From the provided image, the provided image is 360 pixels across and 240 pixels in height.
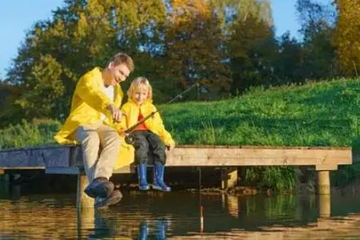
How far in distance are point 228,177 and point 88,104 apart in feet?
19.3

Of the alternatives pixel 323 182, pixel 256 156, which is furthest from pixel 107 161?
pixel 323 182

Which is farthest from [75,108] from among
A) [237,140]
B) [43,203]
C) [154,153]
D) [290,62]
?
[290,62]

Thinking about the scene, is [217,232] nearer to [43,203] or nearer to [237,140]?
[43,203]

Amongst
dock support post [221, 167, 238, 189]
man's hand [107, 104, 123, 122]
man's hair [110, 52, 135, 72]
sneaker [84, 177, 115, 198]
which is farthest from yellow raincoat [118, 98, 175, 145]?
dock support post [221, 167, 238, 189]

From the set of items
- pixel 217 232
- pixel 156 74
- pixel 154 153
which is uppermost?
pixel 156 74

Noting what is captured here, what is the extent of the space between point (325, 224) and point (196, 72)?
43874 mm

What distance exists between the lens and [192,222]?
9477mm

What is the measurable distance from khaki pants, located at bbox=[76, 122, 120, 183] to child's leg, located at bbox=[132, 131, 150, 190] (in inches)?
37.0

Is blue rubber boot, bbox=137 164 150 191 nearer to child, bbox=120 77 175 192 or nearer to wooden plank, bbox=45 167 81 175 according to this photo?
child, bbox=120 77 175 192

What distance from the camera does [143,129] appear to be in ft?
35.3

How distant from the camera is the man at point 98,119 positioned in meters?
9.22

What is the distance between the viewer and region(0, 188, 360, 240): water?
8.11 m

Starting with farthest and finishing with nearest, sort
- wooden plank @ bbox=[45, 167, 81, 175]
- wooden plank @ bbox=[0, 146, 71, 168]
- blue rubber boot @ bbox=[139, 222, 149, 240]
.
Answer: wooden plank @ bbox=[45, 167, 81, 175] < wooden plank @ bbox=[0, 146, 71, 168] < blue rubber boot @ bbox=[139, 222, 149, 240]

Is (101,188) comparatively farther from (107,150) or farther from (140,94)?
(140,94)
